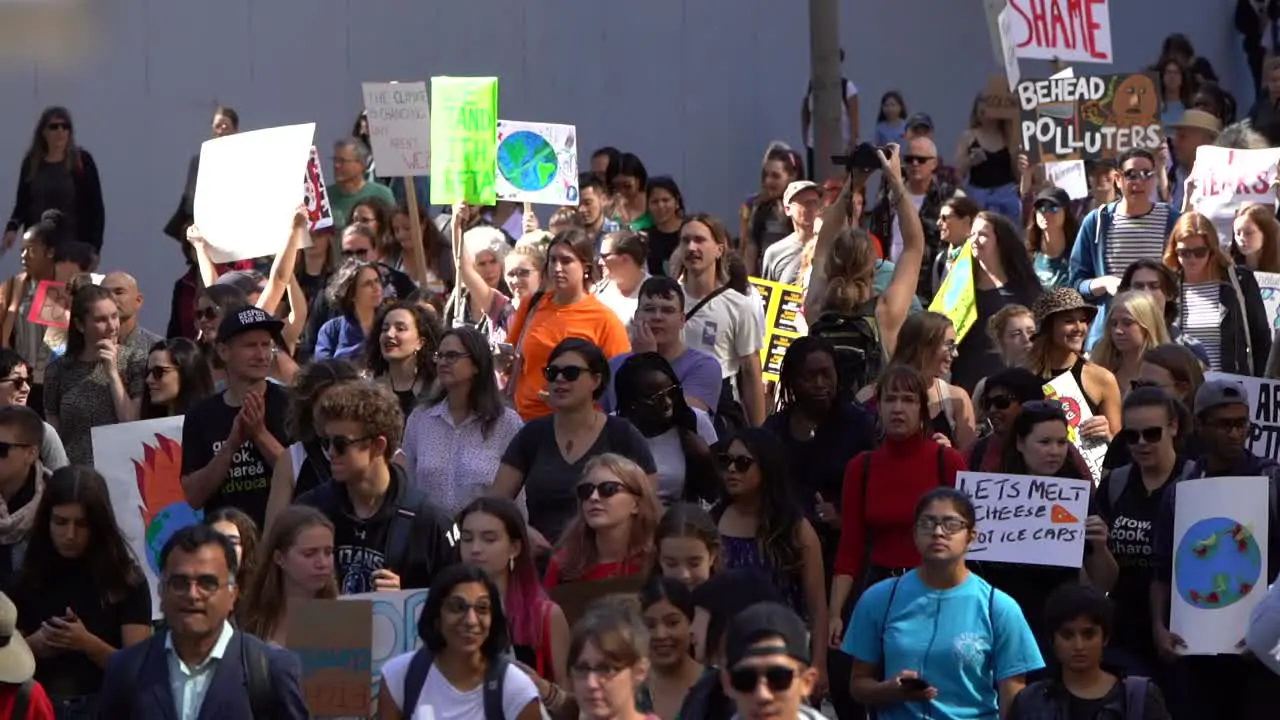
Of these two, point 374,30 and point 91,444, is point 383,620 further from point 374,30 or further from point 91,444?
point 374,30

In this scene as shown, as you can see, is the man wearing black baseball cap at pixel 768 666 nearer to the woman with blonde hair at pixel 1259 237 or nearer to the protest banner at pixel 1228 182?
the woman with blonde hair at pixel 1259 237

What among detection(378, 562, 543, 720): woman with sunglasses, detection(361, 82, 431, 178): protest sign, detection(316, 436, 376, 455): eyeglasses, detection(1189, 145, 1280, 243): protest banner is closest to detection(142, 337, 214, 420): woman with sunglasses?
detection(316, 436, 376, 455): eyeglasses

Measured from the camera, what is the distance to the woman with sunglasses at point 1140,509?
9281 mm

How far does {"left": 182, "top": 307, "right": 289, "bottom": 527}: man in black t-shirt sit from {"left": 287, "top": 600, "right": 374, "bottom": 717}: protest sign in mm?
1964

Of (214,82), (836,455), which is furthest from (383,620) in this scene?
(214,82)

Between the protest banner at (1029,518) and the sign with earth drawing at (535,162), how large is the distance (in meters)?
5.86

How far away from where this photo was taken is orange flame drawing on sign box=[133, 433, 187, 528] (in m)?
10.4

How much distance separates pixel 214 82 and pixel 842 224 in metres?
7.42

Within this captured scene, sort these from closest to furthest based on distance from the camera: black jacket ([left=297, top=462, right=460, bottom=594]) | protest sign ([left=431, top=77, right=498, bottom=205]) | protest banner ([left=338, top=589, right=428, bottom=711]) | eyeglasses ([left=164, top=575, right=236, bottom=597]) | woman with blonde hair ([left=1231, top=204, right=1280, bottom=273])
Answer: eyeglasses ([left=164, top=575, right=236, bottom=597]) → protest banner ([left=338, top=589, right=428, bottom=711]) → black jacket ([left=297, top=462, right=460, bottom=594]) → woman with blonde hair ([left=1231, top=204, right=1280, bottom=273]) → protest sign ([left=431, top=77, right=498, bottom=205])

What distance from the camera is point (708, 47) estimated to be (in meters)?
21.9

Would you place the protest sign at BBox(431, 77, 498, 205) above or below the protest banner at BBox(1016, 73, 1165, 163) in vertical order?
below

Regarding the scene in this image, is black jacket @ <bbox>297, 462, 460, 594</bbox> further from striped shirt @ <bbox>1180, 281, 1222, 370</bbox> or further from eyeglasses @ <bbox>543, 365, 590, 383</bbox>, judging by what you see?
striped shirt @ <bbox>1180, 281, 1222, 370</bbox>

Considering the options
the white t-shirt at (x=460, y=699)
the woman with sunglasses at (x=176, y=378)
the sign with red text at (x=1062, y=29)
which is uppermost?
the sign with red text at (x=1062, y=29)

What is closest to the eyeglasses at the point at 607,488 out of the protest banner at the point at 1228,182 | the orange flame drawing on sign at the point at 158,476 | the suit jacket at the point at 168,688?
the suit jacket at the point at 168,688
